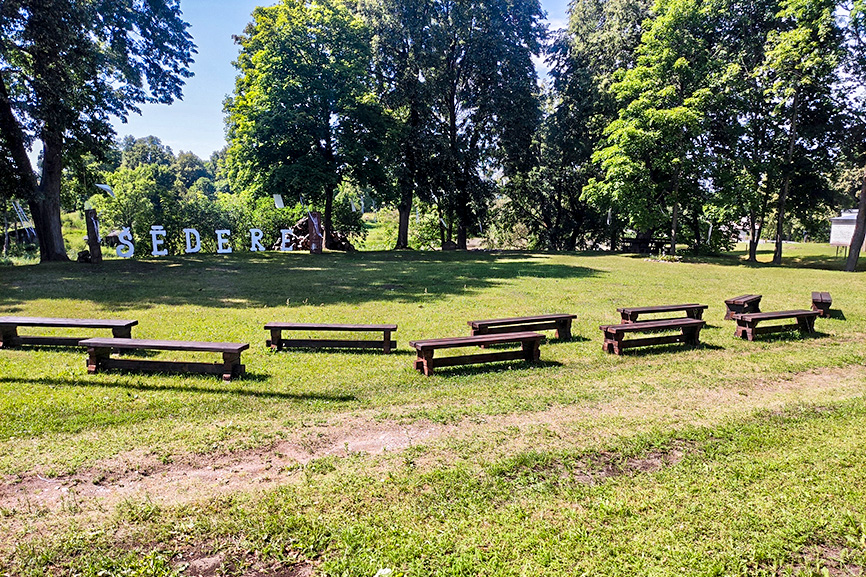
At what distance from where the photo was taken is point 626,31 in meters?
31.3

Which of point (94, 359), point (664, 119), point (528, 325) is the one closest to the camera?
point (94, 359)

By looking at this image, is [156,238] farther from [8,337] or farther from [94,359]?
[94,359]

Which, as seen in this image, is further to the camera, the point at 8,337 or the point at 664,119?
the point at 664,119

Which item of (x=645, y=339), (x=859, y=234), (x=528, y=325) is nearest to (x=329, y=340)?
(x=528, y=325)

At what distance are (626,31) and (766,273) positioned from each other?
1986 centimetres

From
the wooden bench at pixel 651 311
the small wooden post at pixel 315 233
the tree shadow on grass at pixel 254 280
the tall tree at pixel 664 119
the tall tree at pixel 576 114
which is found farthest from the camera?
the tall tree at pixel 576 114

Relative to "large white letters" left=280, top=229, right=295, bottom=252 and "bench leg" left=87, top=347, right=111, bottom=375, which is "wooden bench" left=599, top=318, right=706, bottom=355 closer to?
"bench leg" left=87, top=347, right=111, bottom=375

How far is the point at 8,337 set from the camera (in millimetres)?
7602

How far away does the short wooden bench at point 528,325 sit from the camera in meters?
8.40

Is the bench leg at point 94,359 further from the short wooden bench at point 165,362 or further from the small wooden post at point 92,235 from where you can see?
the small wooden post at point 92,235

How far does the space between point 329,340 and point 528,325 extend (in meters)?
3.87

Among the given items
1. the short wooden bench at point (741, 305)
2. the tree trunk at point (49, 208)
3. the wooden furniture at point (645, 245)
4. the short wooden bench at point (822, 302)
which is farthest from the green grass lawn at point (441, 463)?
the wooden furniture at point (645, 245)

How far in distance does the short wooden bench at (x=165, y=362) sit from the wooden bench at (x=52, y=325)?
2.23 feet

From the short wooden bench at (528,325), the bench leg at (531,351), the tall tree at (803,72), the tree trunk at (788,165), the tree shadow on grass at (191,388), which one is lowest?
the tree shadow on grass at (191,388)
